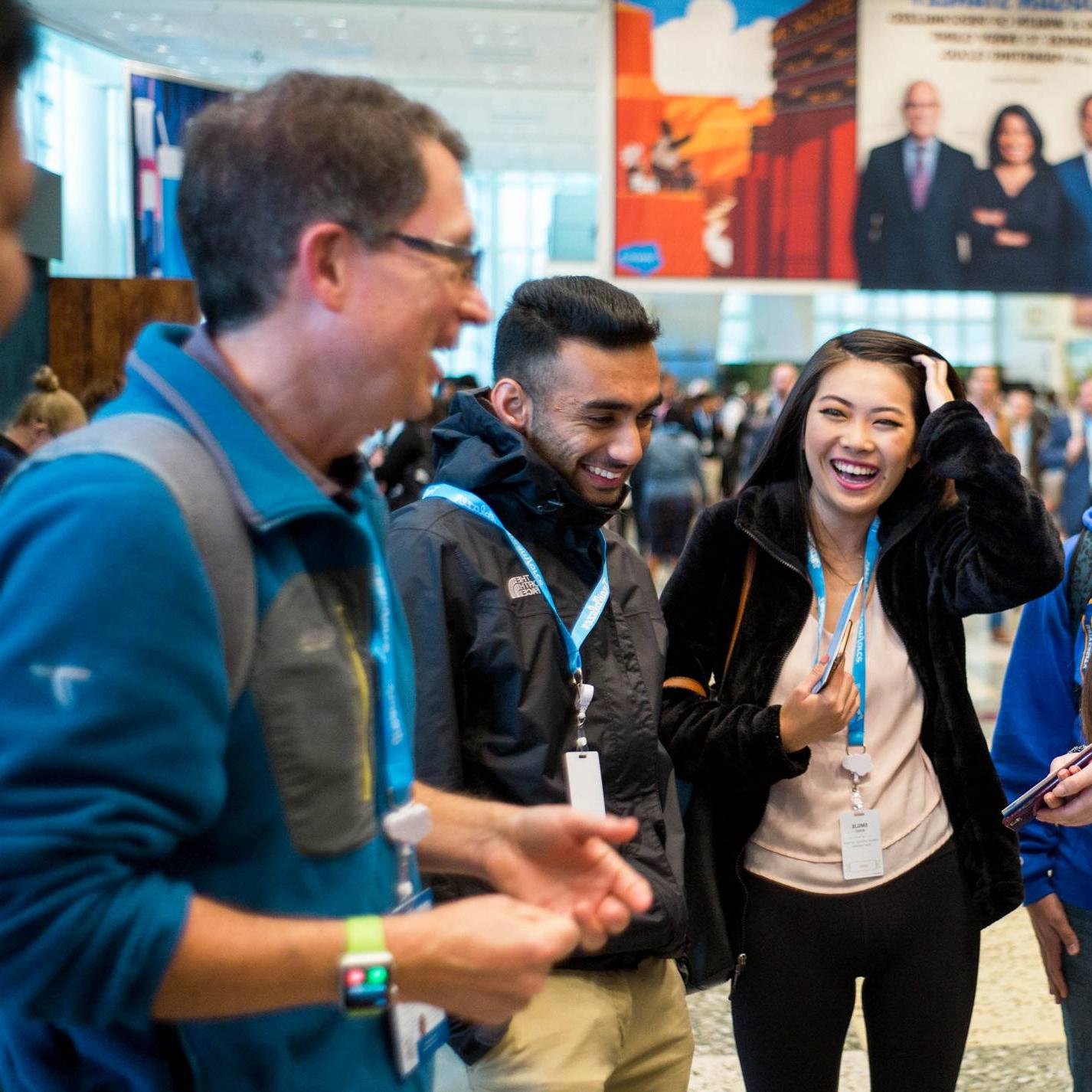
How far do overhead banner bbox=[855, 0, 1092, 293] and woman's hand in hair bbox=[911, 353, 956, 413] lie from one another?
8.66 feet

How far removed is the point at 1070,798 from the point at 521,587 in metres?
0.96

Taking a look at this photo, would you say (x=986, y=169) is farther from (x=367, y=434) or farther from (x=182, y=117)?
(x=182, y=117)

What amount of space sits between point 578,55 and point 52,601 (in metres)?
17.8

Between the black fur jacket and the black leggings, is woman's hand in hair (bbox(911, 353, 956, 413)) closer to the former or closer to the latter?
the black fur jacket

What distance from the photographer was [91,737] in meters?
0.90

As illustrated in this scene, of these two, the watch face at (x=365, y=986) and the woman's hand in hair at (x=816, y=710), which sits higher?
the watch face at (x=365, y=986)

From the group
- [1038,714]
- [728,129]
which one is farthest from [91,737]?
[728,129]

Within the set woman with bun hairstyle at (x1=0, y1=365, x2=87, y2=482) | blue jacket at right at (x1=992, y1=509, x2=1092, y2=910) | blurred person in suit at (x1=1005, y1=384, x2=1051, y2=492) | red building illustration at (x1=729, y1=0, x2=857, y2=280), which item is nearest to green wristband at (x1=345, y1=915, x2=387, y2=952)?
blue jacket at right at (x1=992, y1=509, x2=1092, y2=910)

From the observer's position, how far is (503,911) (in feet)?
3.32

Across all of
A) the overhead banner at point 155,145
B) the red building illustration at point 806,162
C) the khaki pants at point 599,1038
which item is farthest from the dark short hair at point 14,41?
the overhead banner at point 155,145

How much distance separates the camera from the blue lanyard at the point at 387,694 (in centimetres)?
115

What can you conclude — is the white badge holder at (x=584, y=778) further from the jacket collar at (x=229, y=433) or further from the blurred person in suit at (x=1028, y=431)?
the blurred person in suit at (x=1028, y=431)

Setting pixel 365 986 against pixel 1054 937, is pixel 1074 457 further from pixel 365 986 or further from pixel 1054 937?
pixel 365 986

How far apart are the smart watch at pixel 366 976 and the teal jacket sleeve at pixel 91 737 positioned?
129mm
